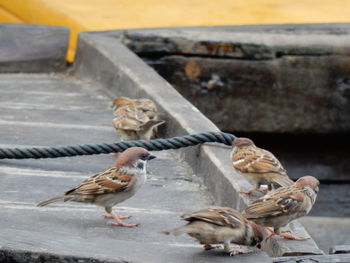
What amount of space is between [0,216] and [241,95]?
16.9 feet

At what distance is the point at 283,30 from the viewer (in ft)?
33.4

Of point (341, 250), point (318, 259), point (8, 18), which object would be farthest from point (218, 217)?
point (8, 18)

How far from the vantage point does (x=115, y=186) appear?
5.16 m

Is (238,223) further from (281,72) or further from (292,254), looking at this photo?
(281,72)

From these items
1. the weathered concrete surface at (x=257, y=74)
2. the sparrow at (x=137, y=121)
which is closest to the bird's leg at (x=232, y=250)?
the sparrow at (x=137, y=121)

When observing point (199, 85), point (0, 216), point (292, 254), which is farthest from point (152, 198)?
point (199, 85)

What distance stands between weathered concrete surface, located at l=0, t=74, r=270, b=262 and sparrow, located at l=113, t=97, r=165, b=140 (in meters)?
0.20

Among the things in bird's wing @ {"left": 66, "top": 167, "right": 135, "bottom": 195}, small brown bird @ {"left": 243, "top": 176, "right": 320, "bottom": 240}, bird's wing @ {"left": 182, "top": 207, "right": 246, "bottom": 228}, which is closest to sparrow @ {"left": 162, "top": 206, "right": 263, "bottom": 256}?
bird's wing @ {"left": 182, "top": 207, "right": 246, "bottom": 228}

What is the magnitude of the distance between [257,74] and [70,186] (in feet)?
14.4

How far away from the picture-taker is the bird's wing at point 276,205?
4836mm

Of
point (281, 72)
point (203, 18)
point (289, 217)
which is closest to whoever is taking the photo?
point (289, 217)

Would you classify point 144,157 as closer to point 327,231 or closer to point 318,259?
point 318,259

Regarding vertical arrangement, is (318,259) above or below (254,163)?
below

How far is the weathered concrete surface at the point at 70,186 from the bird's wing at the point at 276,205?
33 cm
